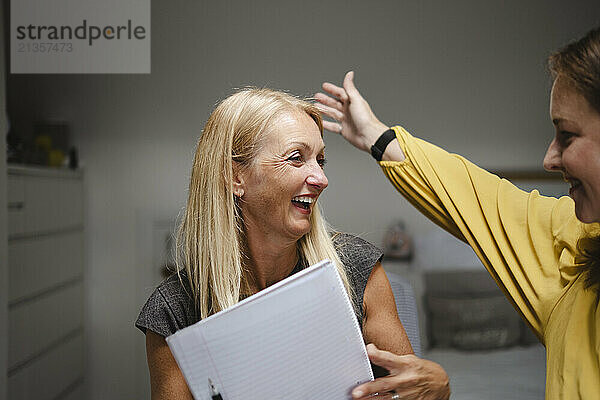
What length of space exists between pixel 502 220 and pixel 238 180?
56 cm

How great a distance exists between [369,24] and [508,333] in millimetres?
955

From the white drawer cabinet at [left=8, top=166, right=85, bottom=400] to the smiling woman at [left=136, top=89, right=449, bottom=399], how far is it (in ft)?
1.67

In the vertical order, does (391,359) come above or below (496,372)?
above

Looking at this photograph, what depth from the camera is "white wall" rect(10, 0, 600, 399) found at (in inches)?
71.4

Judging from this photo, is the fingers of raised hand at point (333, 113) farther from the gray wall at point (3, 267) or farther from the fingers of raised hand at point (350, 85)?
the gray wall at point (3, 267)

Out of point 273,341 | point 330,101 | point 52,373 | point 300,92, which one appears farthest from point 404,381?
point 52,373

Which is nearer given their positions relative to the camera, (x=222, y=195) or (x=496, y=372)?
(x=222, y=195)

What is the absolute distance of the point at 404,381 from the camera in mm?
1252

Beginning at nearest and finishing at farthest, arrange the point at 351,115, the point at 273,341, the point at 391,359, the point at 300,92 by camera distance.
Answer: the point at 273,341 → the point at 391,359 → the point at 351,115 → the point at 300,92

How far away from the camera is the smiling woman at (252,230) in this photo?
139cm

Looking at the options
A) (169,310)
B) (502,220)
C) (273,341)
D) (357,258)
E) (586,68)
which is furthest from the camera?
(357,258)

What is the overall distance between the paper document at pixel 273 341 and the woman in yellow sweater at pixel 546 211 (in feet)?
0.38

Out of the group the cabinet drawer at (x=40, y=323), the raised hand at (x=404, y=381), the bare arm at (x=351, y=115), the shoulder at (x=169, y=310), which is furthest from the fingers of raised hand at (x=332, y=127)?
the cabinet drawer at (x=40, y=323)

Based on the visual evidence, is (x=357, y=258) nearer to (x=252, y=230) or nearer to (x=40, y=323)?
(x=252, y=230)
